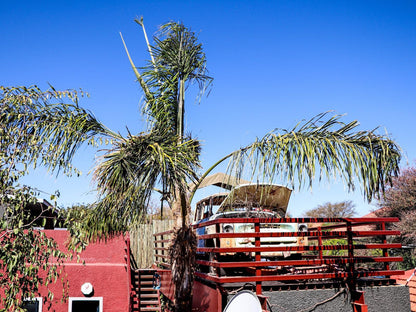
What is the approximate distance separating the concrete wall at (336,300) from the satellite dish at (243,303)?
1184 millimetres

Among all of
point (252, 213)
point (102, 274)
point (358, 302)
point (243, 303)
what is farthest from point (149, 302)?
point (243, 303)

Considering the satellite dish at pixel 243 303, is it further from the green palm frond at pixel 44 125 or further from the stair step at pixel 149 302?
the stair step at pixel 149 302

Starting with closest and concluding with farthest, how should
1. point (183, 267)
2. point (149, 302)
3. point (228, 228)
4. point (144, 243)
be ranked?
point (183, 267) < point (228, 228) < point (149, 302) < point (144, 243)

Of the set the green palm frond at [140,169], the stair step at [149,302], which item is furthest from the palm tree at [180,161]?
the stair step at [149,302]

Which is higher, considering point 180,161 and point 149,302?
point 180,161

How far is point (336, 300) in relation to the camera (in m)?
7.07

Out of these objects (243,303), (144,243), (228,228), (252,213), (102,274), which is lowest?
(102,274)

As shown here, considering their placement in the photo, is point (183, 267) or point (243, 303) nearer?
point (243, 303)

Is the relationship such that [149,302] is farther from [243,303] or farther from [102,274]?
[243,303]

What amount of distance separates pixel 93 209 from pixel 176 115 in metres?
2.73

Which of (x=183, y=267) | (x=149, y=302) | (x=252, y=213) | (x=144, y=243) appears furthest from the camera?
(x=144, y=243)

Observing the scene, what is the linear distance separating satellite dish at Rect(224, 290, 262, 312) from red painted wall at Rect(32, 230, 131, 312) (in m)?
9.03

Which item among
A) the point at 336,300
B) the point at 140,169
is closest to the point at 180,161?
the point at 140,169

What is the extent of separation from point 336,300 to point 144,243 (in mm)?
10217
